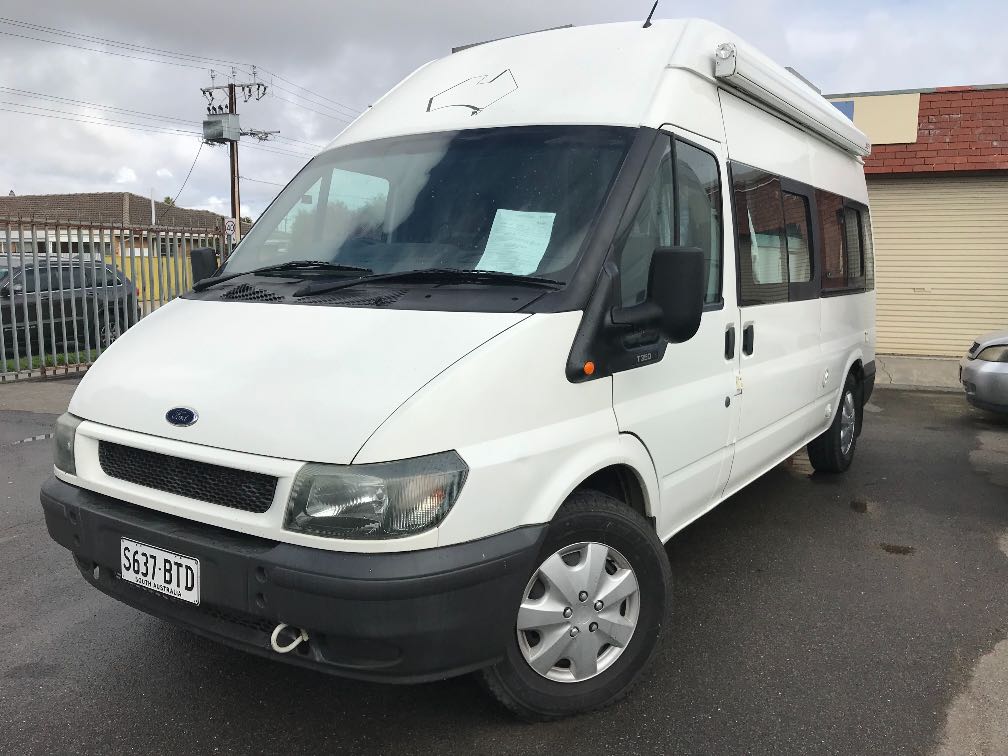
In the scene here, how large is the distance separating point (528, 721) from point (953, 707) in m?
1.57

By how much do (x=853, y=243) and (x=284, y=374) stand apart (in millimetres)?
4934

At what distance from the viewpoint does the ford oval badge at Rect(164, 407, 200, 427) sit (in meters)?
2.51

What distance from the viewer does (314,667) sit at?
2398mm

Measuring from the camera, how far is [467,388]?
2.38m

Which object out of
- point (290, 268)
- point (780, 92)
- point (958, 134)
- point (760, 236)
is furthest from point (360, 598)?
point (958, 134)

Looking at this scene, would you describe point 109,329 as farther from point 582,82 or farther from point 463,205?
point 582,82

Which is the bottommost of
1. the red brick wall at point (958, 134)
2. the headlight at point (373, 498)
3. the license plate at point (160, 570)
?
the license plate at point (160, 570)

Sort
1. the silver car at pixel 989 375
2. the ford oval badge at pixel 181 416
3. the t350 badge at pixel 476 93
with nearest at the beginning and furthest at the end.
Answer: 1. the ford oval badge at pixel 181 416
2. the t350 badge at pixel 476 93
3. the silver car at pixel 989 375

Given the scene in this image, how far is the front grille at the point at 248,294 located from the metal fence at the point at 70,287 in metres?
7.07

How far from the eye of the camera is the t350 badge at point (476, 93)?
3430 millimetres

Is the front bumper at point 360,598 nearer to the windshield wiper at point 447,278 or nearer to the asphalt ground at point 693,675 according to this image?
the asphalt ground at point 693,675

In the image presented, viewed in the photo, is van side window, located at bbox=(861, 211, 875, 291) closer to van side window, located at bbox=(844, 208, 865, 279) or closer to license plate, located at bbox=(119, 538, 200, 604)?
van side window, located at bbox=(844, 208, 865, 279)

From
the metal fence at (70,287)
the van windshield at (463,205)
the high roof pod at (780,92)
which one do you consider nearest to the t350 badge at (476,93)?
the van windshield at (463,205)

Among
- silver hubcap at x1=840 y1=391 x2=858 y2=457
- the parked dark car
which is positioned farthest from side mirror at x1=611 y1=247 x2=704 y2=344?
the parked dark car
